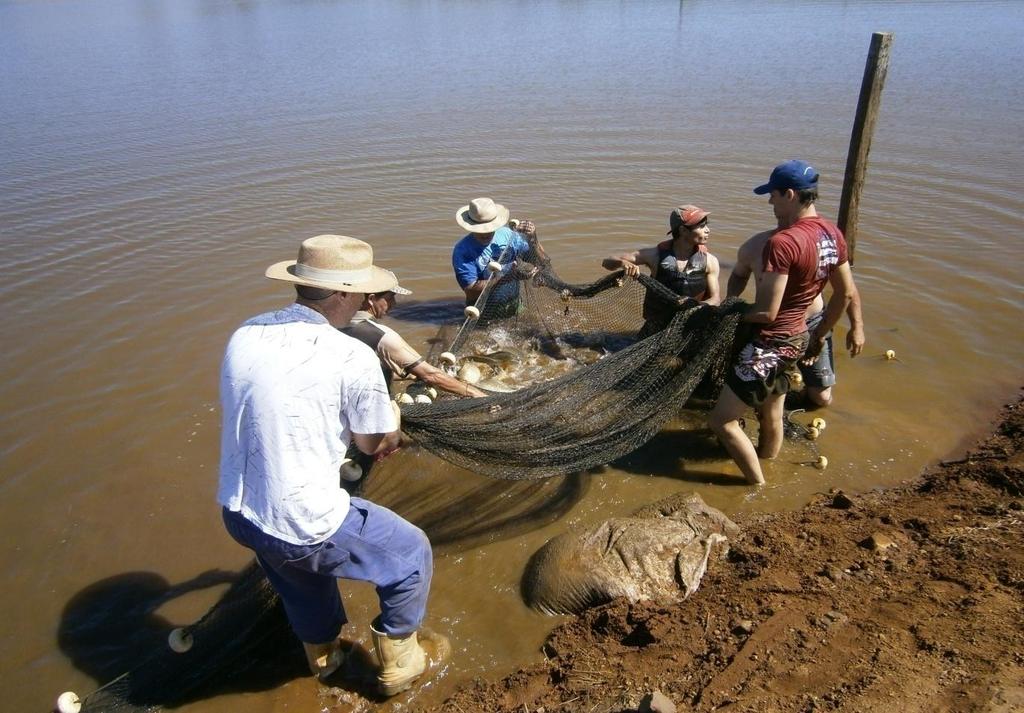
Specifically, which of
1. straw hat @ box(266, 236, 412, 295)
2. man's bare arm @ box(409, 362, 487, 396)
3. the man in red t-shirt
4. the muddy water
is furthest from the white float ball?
the man in red t-shirt

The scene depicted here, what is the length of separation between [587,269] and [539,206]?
7.18 feet

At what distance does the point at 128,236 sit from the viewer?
29.9ft

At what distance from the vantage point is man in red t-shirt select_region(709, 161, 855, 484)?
371 centimetres

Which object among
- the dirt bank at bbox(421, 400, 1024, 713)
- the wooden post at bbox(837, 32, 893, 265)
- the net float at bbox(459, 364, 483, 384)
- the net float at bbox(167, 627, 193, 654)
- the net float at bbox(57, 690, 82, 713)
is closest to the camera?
the dirt bank at bbox(421, 400, 1024, 713)

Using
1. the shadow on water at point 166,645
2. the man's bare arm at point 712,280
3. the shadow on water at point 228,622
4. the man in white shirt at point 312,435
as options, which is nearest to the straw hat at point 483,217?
the man's bare arm at point 712,280

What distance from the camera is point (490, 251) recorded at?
20.9 ft

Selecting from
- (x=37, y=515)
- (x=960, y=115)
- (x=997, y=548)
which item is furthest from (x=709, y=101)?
(x=37, y=515)

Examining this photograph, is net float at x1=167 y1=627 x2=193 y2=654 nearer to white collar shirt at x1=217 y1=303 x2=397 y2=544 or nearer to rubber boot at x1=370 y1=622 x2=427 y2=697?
rubber boot at x1=370 y1=622 x2=427 y2=697

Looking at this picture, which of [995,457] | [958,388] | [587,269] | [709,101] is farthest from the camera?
[709,101]

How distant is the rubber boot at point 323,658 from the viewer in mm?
3162

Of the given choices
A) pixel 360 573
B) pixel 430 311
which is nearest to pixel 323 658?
pixel 360 573

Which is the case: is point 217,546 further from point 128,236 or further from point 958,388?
point 128,236

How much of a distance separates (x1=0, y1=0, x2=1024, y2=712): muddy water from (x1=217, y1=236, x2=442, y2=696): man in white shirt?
937 millimetres

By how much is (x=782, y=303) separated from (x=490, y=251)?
3.06 meters
